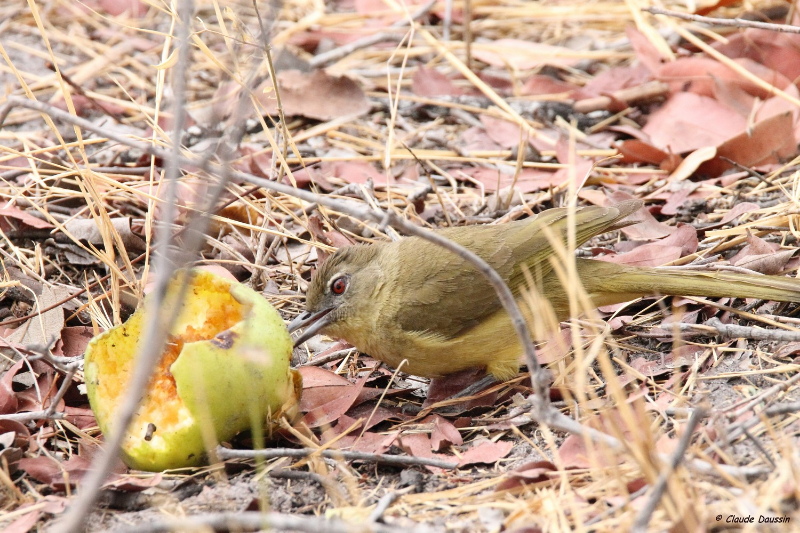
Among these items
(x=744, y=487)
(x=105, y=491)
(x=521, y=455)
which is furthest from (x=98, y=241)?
(x=744, y=487)

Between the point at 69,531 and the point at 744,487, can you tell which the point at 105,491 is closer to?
the point at 69,531

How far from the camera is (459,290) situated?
446cm

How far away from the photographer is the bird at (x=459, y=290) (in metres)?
4.39

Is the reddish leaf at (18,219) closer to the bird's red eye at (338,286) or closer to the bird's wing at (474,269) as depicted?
the bird's red eye at (338,286)

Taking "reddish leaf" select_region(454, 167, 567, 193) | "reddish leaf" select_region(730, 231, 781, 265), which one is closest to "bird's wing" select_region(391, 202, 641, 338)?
"reddish leaf" select_region(730, 231, 781, 265)

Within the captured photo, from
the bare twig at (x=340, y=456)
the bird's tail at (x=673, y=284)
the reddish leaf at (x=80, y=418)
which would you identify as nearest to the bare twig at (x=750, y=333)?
the bird's tail at (x=673, y=284)

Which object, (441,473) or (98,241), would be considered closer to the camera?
(441,473)

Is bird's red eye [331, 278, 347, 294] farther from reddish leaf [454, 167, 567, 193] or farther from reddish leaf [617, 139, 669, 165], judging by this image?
reddish leaf [617, 139, 669, 165]

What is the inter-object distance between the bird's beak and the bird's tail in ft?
4.45

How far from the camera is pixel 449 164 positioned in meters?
6.33

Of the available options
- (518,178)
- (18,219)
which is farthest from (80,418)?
(518,178)

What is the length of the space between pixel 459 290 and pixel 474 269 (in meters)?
0.14

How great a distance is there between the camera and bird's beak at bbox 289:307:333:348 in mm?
4543

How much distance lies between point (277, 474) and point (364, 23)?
18.8ft
